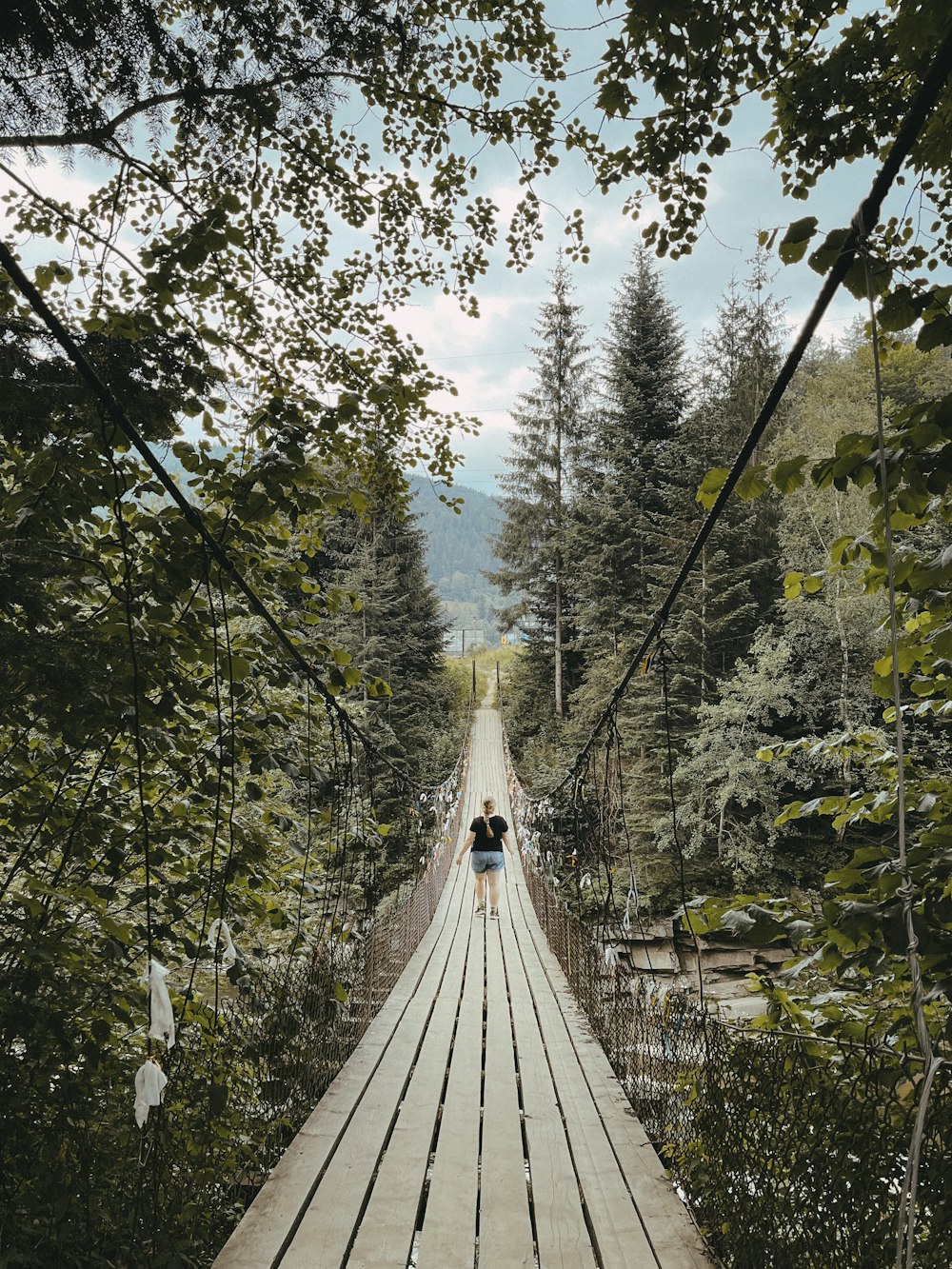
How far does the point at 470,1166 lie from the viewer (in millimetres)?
1718

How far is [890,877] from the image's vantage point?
96cm

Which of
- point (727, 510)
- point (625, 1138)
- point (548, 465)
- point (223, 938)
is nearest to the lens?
point (223, 938)

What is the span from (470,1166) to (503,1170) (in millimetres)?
80

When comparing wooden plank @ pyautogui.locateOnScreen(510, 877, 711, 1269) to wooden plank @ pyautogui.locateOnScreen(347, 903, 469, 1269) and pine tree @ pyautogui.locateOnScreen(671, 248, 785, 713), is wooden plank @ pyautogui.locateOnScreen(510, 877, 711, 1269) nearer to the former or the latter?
wooden plank @ pyautogui.locateOnScreen(347, 903, 469, 1269)

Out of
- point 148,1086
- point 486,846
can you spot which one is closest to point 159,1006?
point 148,1086

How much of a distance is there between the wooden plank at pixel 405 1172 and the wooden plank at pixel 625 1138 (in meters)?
0.42

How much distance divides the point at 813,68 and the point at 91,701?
2.04 m

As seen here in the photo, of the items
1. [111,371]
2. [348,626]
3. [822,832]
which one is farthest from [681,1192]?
[348,626]

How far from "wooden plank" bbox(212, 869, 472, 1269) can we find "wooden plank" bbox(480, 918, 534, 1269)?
0.39 meters

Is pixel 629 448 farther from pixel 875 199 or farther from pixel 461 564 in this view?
pixel 461 564

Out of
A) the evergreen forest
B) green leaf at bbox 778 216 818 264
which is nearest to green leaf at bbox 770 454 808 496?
the evergreen forest

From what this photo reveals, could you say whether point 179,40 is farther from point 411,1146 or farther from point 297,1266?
point 411,1146

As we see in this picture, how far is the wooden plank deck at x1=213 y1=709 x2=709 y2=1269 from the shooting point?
1.40m

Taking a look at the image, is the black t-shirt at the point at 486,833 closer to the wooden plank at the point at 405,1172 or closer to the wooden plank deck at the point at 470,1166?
the wooden plank deck at the point at 470,1166
